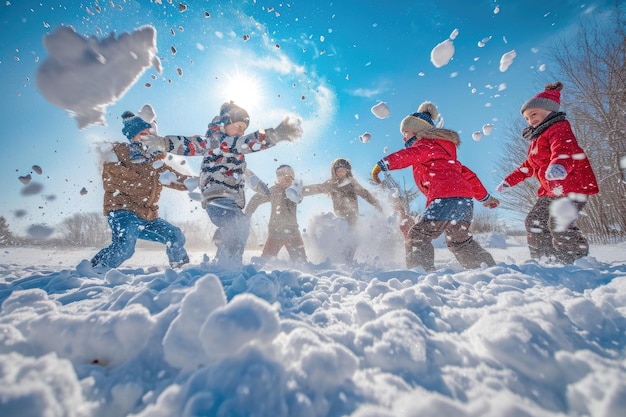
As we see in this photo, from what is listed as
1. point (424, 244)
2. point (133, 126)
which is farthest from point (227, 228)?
point (424, 244)

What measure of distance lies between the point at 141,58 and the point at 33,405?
3753mm

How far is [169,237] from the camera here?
329cm

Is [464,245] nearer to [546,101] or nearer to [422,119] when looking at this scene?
[422,119]

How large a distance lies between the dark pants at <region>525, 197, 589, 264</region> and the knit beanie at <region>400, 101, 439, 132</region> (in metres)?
1.42

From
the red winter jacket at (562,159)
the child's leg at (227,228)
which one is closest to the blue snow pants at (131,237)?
the child's leg at (227,228)

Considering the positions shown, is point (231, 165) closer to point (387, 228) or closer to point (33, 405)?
point (33, 405)

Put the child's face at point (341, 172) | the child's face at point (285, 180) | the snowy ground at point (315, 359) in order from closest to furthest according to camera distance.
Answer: the snowy ground at point (315, 359) < the child's face at point (285, 180) < the child's face at point (341, 172)

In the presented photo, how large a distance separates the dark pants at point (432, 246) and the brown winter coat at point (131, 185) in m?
3.08

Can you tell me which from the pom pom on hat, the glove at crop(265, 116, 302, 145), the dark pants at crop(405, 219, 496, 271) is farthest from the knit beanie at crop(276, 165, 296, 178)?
the dark pants at crop(405, 219, 496, 271)

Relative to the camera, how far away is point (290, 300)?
1.38m

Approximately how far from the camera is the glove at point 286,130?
11.2 feet

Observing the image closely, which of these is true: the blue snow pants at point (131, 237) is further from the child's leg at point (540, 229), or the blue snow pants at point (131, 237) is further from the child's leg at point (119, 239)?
the child's leg at point (540, 229)

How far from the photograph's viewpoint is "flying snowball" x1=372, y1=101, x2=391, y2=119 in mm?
3646

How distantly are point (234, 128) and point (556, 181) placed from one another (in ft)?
11.7
